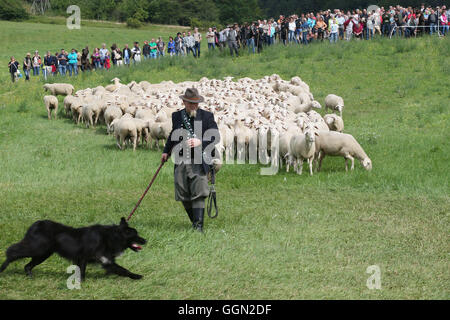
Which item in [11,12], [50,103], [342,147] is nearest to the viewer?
[342,147]

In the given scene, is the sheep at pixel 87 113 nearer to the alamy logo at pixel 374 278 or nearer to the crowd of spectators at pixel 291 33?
the crowd of spectators at pixel 291 33

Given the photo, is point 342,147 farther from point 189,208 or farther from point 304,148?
point 189,208

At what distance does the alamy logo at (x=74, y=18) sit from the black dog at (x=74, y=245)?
55.5 meters

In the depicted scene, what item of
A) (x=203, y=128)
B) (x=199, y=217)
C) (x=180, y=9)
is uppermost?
(x=180, y=9)

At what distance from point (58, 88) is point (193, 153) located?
64.6 ft

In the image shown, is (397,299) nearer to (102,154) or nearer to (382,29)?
(102,154)

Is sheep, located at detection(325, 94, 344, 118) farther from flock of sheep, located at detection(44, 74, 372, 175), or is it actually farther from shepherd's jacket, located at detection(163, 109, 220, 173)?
shepherd's jacket, located at detection(163, 109, 220, 173)

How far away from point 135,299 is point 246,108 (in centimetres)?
1357

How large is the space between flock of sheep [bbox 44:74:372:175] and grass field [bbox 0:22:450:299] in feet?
1.99

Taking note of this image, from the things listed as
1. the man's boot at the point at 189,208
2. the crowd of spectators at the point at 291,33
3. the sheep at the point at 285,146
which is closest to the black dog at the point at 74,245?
the man's boot at the point at 189,208

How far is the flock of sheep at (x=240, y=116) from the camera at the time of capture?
14.0m

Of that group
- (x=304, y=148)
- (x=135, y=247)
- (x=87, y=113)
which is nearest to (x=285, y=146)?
(x=304, y=148)

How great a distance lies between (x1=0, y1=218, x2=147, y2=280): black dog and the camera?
6.05m

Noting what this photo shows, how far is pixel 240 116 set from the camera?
16.7 meters
